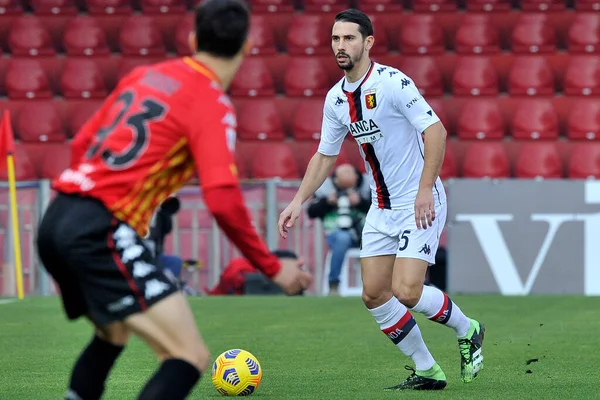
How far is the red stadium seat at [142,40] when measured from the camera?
17859 mm

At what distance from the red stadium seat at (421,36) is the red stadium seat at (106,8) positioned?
4290mm

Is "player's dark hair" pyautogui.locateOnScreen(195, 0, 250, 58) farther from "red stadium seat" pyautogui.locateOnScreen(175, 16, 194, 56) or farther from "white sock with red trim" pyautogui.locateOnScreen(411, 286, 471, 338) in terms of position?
"red stadium seat" pyautogui.locateOnScreen(175, 16, 194, 56)

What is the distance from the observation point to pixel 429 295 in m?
6.64

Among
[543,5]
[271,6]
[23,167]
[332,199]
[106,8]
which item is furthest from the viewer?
[106,8]

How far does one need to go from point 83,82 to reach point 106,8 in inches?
61.2

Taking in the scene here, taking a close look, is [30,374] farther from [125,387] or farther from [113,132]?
[113,132]

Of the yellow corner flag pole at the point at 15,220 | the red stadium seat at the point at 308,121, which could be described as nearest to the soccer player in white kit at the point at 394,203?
the yellow corner flag pole at the point at 15,220

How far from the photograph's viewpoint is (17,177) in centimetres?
1622

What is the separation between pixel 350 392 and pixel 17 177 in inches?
419

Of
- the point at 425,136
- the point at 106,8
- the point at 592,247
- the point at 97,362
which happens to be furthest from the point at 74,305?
the point at 106,8

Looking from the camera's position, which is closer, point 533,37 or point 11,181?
point 11,181

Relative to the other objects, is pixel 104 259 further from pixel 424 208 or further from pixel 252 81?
pixel 252 81

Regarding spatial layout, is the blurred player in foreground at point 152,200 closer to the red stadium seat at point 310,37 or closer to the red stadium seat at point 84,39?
the red stadium seat at point 310,37

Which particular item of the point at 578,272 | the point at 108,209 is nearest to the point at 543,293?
the point at 578,272
